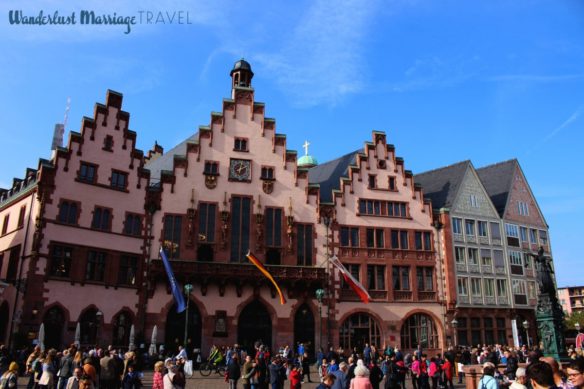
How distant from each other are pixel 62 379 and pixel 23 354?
44.6 ft

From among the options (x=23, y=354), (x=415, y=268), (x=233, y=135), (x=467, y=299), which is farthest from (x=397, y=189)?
(x=23, y=354)

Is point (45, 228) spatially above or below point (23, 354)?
above

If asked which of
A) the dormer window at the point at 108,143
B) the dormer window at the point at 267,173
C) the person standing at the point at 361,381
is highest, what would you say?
the dormer window at the point at 108,143

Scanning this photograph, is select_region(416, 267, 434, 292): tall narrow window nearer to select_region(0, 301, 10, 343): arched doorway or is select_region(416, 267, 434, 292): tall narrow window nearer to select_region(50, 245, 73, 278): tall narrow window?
select_region(50, 245, 73, 278): tall narrow window

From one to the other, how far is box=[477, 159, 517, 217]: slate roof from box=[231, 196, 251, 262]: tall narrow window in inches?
1088

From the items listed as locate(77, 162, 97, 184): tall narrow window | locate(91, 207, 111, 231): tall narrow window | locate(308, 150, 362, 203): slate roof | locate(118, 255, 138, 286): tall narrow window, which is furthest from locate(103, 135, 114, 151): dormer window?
locate(308, 150, 362, 203): slate roof

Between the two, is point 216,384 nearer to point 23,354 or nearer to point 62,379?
point 62,379

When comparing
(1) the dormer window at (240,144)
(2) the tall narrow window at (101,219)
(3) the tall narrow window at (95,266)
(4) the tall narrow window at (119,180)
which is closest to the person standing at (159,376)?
(3) the tall narrow window at (95,266)

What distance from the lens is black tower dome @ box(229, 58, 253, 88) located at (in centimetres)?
4934

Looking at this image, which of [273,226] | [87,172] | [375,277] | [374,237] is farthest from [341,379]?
[374,237]

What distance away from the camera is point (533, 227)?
57.0m

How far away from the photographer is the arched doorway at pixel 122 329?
38875mm

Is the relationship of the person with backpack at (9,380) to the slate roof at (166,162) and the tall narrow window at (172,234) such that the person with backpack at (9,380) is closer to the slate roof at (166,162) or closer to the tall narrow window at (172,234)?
the tall narrow window at (172,234)

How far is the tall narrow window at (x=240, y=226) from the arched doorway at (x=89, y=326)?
11393 millimetres
